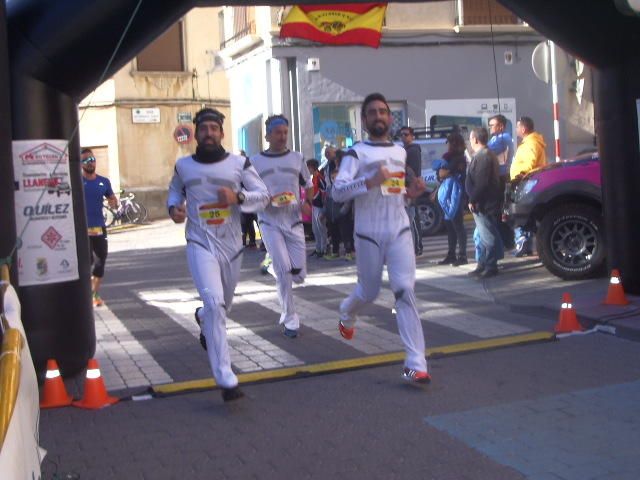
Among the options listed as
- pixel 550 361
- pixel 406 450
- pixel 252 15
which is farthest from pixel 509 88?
pixel 406 450

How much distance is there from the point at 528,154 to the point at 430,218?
5.13 m

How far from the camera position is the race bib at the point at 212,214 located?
6.91 meters

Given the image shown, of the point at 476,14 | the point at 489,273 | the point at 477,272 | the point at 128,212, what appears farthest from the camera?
the point at 128,212

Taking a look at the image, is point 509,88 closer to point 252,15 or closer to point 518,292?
point 252,15

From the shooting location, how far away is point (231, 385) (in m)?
6.69

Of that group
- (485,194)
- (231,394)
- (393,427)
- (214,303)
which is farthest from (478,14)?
(393,427)

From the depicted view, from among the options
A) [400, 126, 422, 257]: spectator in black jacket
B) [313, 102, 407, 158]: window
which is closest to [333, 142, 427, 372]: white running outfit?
[400, 126, 422, 257]: spectator in black jacket

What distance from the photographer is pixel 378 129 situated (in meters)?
7.21

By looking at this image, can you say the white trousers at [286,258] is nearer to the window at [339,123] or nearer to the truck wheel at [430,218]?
the truck wheel at [430,218]

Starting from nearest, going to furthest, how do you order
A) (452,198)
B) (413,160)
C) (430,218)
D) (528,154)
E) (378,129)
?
(378,129)
(413,160)
(452,198)
(528,154)
(430,218)

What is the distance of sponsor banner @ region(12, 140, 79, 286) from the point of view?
736 centimetres

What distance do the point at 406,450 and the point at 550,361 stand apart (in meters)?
2.49

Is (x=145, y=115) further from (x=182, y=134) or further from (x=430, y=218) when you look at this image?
(x=430, y=218)

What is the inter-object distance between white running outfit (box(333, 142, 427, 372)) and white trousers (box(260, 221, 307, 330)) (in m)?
2.09
